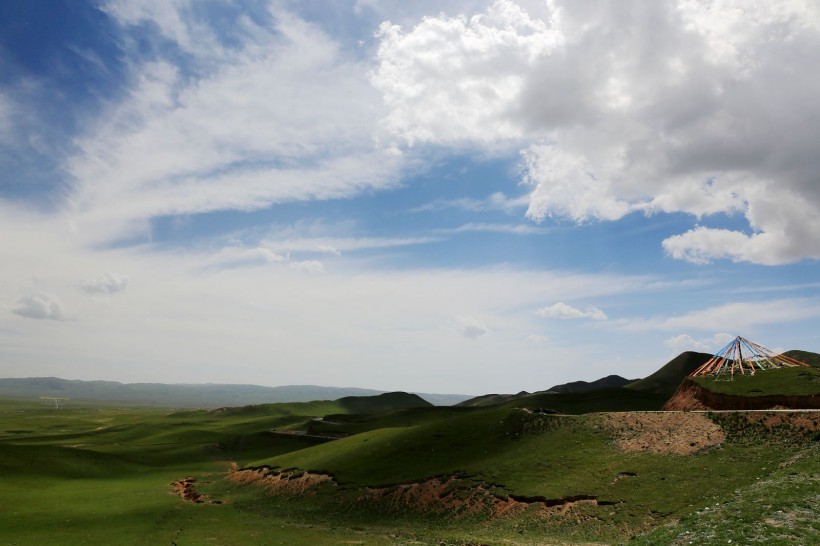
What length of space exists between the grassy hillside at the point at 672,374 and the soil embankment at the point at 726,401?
91.2 metres

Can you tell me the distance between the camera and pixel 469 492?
5016 centimetres

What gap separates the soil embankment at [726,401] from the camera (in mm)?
53234

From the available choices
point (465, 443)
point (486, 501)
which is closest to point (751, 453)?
point (486, 501)

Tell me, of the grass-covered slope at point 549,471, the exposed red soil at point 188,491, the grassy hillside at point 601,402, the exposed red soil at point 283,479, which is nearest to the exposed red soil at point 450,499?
the exposed red soil at point 283,479

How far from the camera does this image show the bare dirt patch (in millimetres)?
47781

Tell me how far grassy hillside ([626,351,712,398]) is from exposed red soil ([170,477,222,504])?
443 ft

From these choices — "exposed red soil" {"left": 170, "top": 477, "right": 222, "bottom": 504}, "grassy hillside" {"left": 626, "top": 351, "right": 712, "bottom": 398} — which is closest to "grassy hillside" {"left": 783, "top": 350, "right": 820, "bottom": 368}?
"grassy hillside" {"left": 626, "top": 351, "right": 712, "bottom": 398}

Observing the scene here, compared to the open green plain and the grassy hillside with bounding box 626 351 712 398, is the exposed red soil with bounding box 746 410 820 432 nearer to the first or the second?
the open green plain

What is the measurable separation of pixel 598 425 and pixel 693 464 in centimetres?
1551

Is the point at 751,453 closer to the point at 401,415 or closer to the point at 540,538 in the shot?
the point at 540,538

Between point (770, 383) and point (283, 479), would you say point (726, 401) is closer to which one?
A: point (770, 383)

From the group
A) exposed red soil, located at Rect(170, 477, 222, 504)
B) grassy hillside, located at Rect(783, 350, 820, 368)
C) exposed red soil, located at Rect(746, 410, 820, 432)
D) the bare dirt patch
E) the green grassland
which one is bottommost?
exposed red soil, located at Rect(170, 477, 222, 504)

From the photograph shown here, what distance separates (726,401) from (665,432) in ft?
44.7

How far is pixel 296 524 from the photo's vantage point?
164ft
